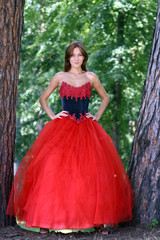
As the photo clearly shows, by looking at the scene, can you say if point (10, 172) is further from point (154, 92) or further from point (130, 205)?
point (154, 92)

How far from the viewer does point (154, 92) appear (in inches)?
161

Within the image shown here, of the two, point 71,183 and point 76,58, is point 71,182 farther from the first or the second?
point 76,58

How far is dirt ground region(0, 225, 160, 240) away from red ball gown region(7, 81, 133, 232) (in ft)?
0.52

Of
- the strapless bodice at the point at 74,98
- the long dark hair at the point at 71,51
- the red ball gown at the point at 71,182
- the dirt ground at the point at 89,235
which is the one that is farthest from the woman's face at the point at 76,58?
the dirt ground at the point at 89,235

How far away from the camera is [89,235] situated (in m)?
3.92

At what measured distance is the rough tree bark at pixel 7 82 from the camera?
13.0 ft

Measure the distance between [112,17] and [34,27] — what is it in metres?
3.52

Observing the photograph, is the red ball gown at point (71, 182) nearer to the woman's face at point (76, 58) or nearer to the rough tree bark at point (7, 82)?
the rough tree bark at point (7, 82)

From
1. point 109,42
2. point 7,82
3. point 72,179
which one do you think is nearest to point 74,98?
point 7,82

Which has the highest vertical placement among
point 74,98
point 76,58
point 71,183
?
point 76,58

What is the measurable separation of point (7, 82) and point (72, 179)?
1.35 meters

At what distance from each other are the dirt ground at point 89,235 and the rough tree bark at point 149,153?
0.71 ft

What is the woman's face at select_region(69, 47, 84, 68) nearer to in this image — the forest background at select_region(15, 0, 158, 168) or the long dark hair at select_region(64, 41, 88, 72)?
the long dark hair at select_region(64, 41, 88, 72)

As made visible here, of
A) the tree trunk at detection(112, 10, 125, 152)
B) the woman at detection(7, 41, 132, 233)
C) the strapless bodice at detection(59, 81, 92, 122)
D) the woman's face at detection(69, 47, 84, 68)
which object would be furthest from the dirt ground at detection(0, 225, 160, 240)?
the tree trunk at detection(112, 10, 125, 152)
